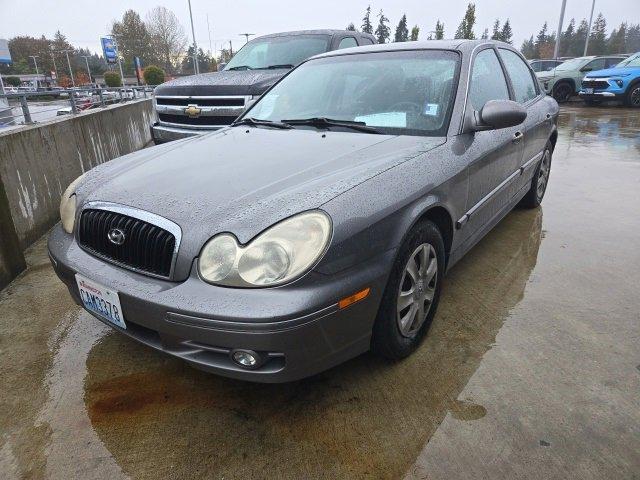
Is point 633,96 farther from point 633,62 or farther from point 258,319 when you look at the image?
point 258,319

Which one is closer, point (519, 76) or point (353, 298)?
point (353, 298)

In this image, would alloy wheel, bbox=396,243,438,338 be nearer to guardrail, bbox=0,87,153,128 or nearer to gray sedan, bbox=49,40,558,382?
gray sedan, bbox=49,40,558,382

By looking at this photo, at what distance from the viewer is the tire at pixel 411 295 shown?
6.55 ft

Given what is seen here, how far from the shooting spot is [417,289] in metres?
2.23

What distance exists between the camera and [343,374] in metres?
2.18

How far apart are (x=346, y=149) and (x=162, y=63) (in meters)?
68.4

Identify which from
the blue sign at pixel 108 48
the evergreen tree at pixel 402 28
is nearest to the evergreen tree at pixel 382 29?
the evergreen tree at pixel 402 28

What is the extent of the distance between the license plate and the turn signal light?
909mm

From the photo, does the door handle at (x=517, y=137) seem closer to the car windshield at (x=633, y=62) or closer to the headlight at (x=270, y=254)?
the headlight at (x=270, y=254)

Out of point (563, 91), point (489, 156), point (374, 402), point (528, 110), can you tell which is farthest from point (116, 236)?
Result: point (563, 91)

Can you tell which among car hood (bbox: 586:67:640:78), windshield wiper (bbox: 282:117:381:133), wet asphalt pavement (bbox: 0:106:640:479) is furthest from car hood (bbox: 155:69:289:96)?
car hood (bbox: 586:67:640:78)

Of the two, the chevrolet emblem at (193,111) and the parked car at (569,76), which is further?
the parked car at (569,76)

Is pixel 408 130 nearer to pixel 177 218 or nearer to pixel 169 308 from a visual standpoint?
pixel 177 218

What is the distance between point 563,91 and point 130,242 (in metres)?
18.2
